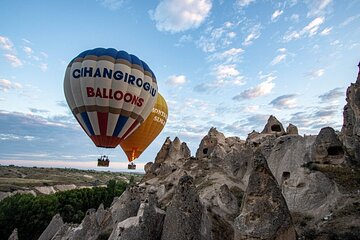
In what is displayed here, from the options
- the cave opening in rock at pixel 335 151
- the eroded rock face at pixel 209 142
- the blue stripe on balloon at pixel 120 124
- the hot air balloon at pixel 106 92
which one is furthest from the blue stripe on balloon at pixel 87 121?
the eroded rock face at pixel 209 142

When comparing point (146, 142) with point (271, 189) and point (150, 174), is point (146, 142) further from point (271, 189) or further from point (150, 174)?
point (271, 189)

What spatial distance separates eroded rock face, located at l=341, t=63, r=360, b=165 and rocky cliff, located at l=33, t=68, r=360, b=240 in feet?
0.27

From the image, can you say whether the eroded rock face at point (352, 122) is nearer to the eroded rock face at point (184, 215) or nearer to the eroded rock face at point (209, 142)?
the eroded rock face at point (184, 215)

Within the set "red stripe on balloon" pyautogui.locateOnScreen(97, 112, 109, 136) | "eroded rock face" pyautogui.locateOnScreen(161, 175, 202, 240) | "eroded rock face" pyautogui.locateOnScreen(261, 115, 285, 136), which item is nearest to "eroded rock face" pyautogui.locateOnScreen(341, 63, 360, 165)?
"eroded rock face" pyautogui.locateOnScreen(261, 115, 285, 136)

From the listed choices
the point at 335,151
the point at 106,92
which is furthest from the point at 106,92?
the point at 335,151

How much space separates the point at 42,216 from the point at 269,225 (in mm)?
31405

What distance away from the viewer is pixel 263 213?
10.8 m

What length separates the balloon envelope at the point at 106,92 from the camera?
24.4m

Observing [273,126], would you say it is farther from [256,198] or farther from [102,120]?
[256,198]

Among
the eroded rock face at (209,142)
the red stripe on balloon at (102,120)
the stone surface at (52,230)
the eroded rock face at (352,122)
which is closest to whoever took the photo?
the eroded rock face at (352,122)

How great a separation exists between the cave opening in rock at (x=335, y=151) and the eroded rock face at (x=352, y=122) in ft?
2.22

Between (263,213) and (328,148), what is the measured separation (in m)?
16.8

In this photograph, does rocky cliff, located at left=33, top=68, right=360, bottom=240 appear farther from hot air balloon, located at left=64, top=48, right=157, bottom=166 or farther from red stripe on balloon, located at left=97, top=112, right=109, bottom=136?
hot air balloon, located at left=64, top=48, right=157, bottom=166

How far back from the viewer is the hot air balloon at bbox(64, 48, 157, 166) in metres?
24.4
